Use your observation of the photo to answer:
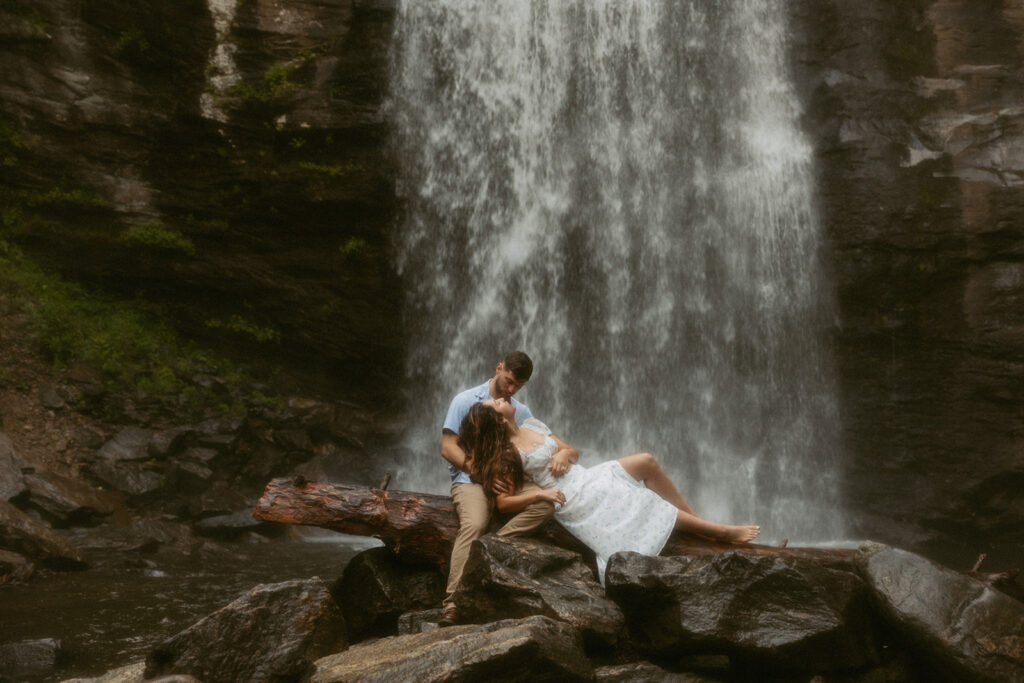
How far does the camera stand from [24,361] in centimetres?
1198

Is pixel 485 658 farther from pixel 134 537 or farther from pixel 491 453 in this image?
pixel 134 537

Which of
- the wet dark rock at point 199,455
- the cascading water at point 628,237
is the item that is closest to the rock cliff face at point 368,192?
the cascading water at point 628,237

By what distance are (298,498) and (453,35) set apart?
9773 mm

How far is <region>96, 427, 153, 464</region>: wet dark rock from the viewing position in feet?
37.5

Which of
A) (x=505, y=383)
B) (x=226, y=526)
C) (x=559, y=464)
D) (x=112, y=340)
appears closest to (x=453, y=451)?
(x=505, y=383)

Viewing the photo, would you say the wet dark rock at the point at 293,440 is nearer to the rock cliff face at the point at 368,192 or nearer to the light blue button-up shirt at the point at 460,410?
the rock cliff face at the point at 368,192

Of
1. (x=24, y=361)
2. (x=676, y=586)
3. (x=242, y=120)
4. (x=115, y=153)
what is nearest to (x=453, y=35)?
(x=242, y=120)

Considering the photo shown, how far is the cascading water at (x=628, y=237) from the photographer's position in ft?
40.4

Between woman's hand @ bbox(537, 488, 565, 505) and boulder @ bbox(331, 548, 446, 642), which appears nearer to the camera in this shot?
woman's hand @ bbox(537, 488, 565, 505)

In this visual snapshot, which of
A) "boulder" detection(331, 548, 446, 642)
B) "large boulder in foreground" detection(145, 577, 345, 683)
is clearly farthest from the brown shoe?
"boulder" detection(331, 548, 446, 642)

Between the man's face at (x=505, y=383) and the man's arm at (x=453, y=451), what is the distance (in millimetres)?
445

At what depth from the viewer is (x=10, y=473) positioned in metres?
9.76

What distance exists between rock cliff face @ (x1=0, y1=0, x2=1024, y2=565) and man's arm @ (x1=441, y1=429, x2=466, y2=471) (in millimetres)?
7469

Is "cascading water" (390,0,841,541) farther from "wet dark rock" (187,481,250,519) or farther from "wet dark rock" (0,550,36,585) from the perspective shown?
"wet dark rock" (0,550,36,585)
